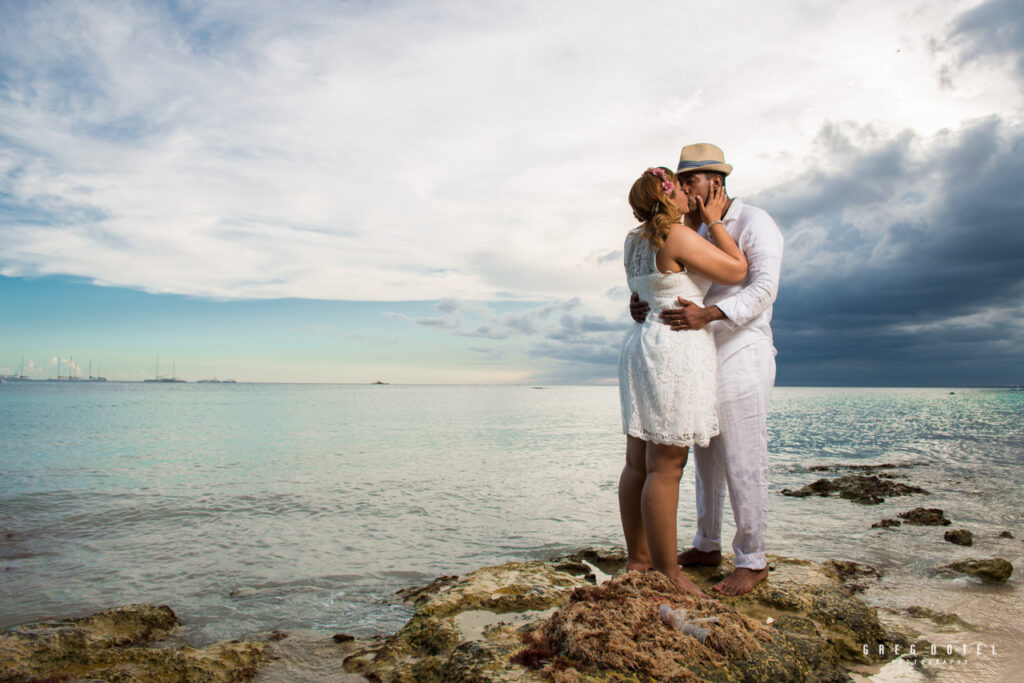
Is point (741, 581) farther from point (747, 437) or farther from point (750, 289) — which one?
point (750, 289)

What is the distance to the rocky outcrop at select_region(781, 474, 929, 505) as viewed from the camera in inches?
455

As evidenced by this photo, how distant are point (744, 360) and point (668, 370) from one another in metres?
0.62

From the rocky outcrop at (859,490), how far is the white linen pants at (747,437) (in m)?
8.84

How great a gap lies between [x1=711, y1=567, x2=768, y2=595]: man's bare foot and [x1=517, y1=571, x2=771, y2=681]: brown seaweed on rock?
2.55 ft

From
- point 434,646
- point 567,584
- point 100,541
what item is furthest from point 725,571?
point 100,541

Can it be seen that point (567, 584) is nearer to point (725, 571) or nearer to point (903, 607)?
point (725, 571)

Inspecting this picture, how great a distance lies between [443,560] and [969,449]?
2295 cm

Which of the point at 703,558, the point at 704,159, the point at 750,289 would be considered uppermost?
the point at 704,159

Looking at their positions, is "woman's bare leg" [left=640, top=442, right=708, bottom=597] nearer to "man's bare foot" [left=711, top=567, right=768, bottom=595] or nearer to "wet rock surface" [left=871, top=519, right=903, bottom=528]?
"man's bare foot" [left=711, top=567, right=768, bottom=595]

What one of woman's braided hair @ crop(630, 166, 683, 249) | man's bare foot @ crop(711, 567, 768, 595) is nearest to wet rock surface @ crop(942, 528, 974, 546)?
man's bare foot @ crop(711, 567, 768, 595)

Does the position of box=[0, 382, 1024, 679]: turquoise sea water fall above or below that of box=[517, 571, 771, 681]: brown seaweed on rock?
below

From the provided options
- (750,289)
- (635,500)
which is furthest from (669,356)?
(635,500)

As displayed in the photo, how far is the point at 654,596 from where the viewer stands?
338cm

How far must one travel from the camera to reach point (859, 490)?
39.3 feet
